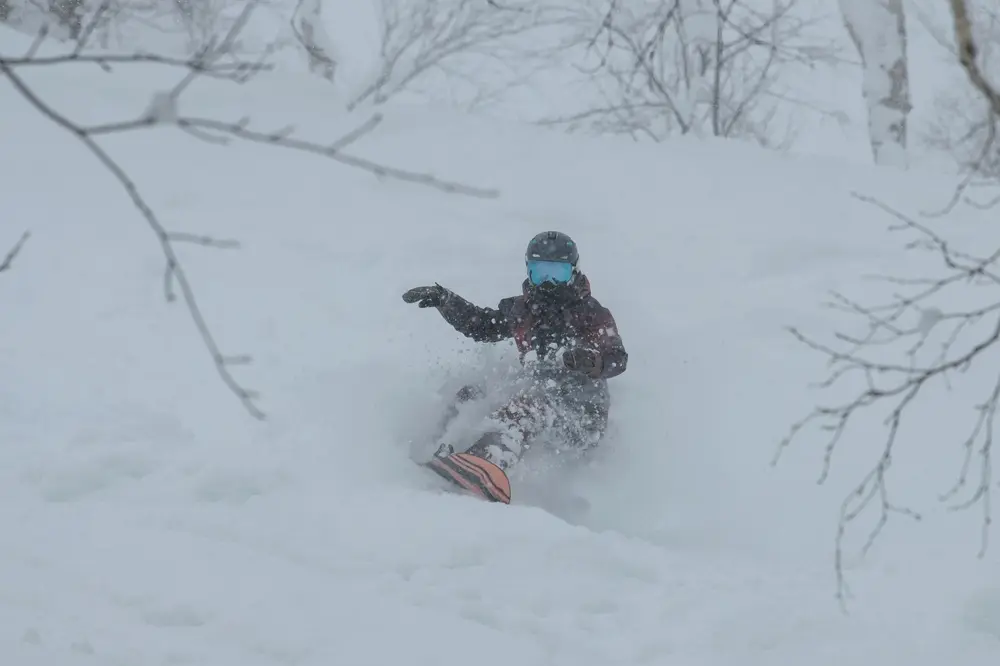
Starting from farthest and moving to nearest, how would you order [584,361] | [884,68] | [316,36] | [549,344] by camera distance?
[316,36] → [884,68] → [549,344] → [584,361]

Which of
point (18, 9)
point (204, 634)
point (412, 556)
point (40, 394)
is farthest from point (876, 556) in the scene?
point (18, 9)

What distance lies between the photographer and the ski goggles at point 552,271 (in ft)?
15.6

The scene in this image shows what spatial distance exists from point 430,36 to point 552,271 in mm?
9841

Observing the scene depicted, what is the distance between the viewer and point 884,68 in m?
8.14

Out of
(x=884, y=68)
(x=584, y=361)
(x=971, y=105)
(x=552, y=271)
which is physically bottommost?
(x=584, y=361)

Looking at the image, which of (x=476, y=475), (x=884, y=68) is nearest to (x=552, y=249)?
(x=476, y=475)

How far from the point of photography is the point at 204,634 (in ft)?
9.09

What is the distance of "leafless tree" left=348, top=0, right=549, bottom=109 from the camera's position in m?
13.1

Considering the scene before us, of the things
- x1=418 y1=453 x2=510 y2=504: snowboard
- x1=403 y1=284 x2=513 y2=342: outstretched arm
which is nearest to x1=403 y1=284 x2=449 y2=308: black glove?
x1=403 y1=284 x2=513 y2=342: outstretched arm

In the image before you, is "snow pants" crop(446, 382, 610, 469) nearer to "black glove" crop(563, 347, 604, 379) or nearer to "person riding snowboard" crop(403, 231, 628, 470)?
"person riding snowboard" crop(403, 231, 628, 470)

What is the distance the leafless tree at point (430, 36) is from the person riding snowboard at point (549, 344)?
856cm

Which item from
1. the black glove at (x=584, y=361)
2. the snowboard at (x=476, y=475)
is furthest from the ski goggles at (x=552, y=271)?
the snowboard at (x=476, y=475)

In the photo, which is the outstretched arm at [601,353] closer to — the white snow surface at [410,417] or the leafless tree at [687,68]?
the white snow surface at [410,417]

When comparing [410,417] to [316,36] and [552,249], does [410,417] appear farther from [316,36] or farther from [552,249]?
[316,36]
